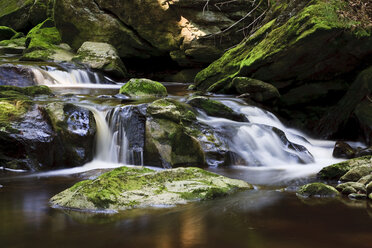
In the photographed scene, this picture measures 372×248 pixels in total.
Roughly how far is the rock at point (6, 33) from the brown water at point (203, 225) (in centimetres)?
2155

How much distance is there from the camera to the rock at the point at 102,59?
16078 millimetres

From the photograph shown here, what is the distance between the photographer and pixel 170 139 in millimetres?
7715

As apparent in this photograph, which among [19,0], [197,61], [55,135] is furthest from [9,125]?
[19,0]

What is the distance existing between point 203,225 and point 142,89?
8152 mm

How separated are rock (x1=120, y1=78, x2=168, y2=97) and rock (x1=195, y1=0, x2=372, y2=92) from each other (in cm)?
182

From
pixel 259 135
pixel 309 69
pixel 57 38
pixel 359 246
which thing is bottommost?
pixel 359 246

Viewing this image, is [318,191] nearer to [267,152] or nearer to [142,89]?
[267,152]

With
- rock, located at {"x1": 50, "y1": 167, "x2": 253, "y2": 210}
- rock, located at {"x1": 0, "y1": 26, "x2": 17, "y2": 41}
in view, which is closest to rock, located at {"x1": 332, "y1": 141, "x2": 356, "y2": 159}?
rock, located at {"x1": 50, "y1": 167, "x2": 253, "y2": 210}

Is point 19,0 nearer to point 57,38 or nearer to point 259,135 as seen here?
point 57,38

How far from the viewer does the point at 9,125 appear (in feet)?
23.7

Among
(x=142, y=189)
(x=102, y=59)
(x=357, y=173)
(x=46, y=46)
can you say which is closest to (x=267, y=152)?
(x=357, y=173)

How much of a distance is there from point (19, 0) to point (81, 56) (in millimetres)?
12314

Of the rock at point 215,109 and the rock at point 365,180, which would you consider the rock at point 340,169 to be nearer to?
the rock at point 365,180

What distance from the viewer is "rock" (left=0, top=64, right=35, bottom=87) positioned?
1315 centimetres
